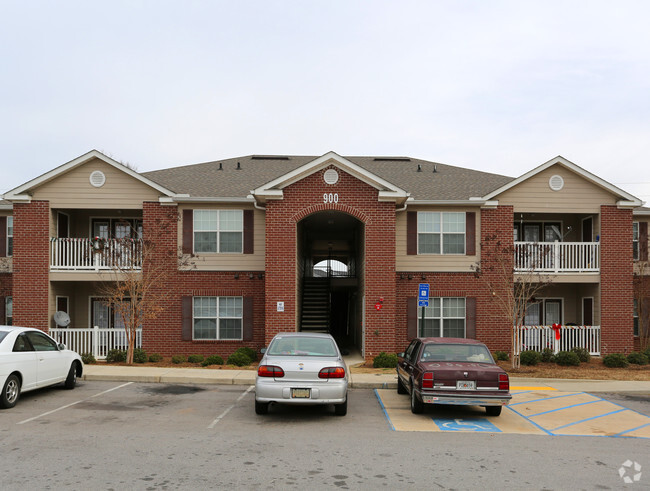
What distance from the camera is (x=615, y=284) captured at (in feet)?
68.6

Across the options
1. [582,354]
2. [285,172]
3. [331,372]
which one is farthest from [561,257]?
[331,372]

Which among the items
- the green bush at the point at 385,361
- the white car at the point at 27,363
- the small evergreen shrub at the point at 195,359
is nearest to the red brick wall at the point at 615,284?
the green bush at the point at 385,361

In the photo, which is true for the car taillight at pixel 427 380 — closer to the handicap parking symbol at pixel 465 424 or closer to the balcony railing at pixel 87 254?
the handicap parking symbol at pixel 465 424

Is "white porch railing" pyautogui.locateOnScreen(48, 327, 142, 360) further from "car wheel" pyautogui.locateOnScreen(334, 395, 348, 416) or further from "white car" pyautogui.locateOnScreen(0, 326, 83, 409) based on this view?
"car wheel" pyautogui.locateOnScreen(334, 395, 348, 416)

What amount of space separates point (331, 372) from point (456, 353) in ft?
9.20

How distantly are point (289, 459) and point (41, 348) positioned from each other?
7.05 metres

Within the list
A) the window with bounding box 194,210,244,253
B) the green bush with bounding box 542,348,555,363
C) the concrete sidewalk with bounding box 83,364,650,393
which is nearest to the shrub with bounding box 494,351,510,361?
the green bush with bounding box 542,348,555,363

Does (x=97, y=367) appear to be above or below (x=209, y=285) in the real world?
below

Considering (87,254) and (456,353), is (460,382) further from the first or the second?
(87,254)

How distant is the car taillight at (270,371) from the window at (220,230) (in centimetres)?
1065

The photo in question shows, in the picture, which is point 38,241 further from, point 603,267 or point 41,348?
point 603,267

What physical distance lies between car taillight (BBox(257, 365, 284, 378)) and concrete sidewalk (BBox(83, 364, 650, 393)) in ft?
15.9

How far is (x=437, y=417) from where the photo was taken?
36.3 ft

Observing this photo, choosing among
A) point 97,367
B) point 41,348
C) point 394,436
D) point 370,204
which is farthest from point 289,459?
point 370,204
